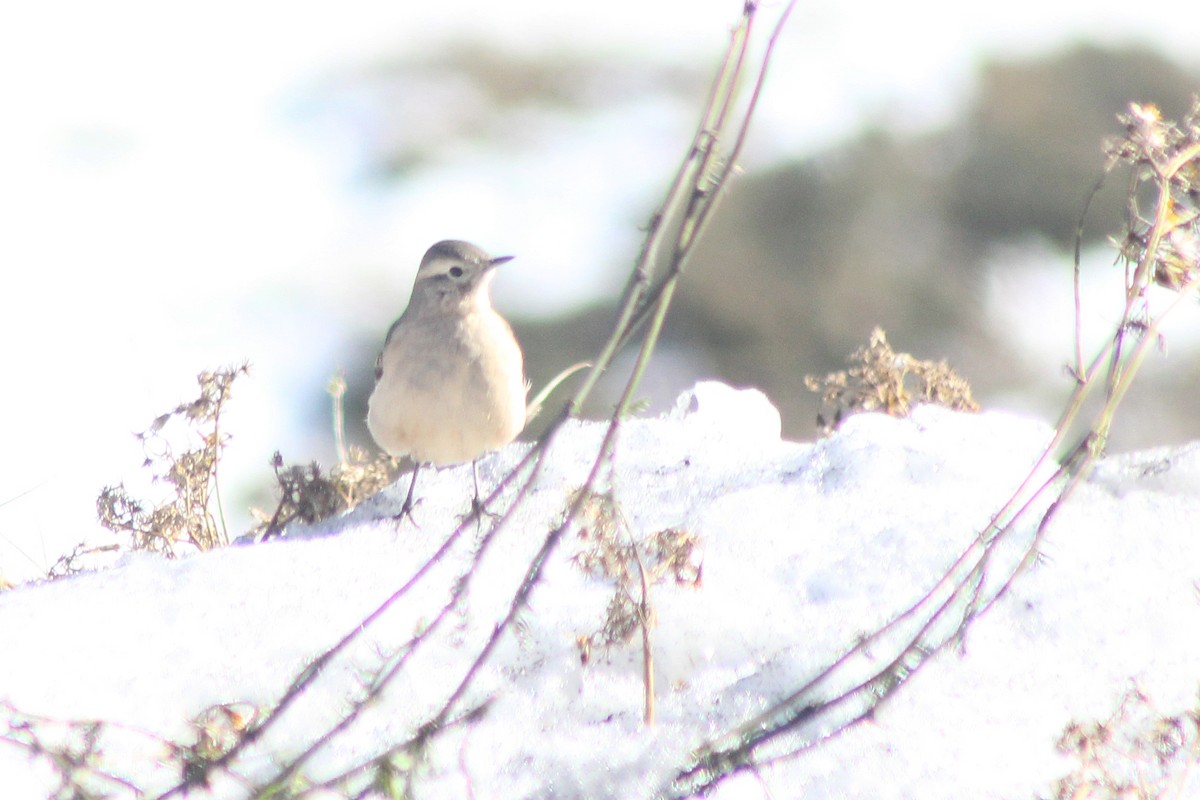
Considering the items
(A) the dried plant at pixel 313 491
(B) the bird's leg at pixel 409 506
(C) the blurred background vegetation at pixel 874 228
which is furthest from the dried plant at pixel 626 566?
(C) the blurred background vegetation at pixel 874 228

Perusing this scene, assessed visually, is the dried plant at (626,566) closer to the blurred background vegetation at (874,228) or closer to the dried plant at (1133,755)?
the dried plant at (1133,755)

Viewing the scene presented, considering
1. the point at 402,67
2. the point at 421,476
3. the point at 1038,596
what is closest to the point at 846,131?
the point at 402,67

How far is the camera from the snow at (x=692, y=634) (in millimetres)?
3111

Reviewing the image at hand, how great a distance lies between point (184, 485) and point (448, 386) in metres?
1.17

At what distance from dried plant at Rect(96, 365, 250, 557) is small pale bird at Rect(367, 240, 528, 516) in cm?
95

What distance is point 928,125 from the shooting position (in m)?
20.1

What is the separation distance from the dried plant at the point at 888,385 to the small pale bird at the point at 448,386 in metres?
1.22

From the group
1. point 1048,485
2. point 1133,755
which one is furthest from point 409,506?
point 1133,755

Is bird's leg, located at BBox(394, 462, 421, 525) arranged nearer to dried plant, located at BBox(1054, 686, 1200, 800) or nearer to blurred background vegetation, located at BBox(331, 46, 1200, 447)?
dried plant, located at BBox(1054, 686, 1200, 800)

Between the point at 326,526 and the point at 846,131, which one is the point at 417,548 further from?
the point at 846,131

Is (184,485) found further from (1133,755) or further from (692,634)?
(1133,755)

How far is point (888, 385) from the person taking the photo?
5.28 metres

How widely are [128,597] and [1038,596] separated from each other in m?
2.21

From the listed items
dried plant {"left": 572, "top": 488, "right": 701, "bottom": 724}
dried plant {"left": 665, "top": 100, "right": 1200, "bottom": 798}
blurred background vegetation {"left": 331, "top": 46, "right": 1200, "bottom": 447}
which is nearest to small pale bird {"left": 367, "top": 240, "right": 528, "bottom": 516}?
dried plant {"left": 572, "top": 488, "right": 701, "bottom": 724}
